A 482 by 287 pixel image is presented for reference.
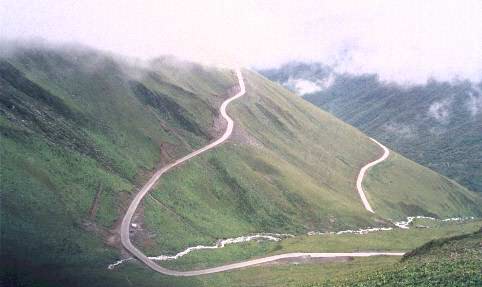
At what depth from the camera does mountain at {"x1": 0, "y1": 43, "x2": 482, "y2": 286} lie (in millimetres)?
95363

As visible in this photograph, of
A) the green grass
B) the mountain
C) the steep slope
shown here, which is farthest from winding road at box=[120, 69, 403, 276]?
the steep slope

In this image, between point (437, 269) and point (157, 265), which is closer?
point (437, 269)

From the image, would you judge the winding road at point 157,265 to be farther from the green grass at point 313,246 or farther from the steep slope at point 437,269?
the steep slope at point 437,269

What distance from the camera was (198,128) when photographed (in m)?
174

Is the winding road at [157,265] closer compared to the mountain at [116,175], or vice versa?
the mountain at [116,175]

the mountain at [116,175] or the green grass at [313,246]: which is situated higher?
the mountain at [116,175]

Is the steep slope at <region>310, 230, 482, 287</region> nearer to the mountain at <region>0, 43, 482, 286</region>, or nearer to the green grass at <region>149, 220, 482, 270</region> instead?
the green grass at <region>149, 220, 482, 270</region>

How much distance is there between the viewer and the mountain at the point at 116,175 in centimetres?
9536

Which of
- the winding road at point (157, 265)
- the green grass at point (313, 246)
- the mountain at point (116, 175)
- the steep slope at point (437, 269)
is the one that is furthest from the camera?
the green grass at point (313, 246)

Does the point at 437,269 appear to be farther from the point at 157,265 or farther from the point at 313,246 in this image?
the point at 313,246

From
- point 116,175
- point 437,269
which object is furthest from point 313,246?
point 437,269

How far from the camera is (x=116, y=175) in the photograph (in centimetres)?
12850

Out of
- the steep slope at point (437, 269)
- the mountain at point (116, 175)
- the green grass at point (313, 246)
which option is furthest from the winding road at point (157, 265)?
the steep slope at point (437, 269)

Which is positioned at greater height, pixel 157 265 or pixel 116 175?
pixel 116 175
